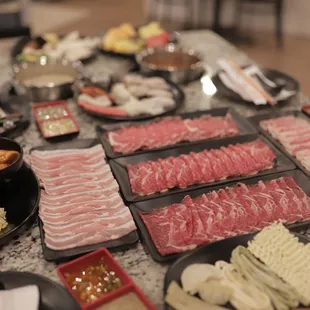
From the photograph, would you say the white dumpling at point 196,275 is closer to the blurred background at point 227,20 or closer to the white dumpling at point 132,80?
the white dumpling at point 132,80

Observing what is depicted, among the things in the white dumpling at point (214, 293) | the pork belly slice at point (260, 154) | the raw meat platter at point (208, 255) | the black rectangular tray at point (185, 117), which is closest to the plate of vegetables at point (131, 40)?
the black rectangular tray at point (185, 117)

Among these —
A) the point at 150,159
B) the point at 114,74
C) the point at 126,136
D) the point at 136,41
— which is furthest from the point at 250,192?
the point at 136,41

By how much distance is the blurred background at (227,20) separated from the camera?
5.10 metres

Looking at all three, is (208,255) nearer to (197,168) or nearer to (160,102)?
(197,168)

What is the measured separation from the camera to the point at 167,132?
190 cm

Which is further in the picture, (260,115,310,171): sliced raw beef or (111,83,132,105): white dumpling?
(111,83,132,105): white dumpling

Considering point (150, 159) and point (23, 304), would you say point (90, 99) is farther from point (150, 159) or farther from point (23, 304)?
point (23, 304)

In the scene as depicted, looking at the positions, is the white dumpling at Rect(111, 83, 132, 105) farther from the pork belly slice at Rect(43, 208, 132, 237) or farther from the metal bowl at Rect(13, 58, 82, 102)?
the pork belly slice at Rect(43, 208, 132, 237)

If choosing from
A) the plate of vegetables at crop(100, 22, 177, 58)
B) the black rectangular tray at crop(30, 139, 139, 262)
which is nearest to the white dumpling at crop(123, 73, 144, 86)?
the plate of vegetables at crop(100, 22, 177, 58)

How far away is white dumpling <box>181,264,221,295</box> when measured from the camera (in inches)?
45.2

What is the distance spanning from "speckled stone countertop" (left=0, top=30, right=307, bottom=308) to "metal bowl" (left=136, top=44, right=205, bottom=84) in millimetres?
64

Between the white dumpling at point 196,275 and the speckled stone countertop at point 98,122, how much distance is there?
8cm

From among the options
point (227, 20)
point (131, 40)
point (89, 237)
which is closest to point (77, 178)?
point (89, 237)

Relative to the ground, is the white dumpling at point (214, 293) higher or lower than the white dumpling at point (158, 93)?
lower
